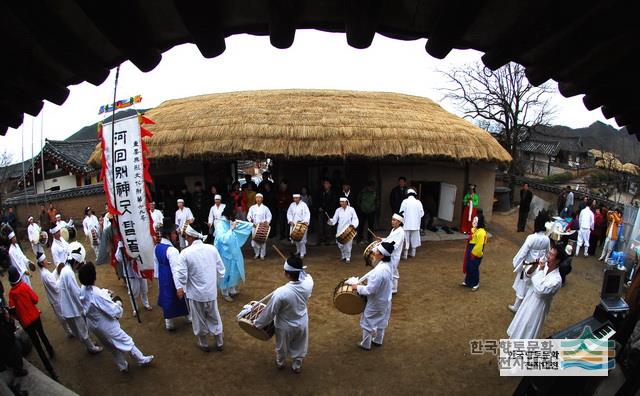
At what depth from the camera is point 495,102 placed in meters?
20.2

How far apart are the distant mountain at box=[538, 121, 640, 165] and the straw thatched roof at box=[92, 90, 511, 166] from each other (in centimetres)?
775

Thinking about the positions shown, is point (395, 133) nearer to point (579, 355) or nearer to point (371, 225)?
point (371, 225)

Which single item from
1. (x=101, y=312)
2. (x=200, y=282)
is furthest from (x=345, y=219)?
(x=101, y=312)

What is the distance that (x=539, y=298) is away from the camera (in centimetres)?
500

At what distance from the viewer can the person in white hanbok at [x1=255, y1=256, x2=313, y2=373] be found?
4641 mm

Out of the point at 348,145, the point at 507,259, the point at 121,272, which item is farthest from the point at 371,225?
the point at 121,272

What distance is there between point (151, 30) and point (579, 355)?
4928 millimetres

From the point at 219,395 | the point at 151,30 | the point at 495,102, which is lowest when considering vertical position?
the point at 219,395

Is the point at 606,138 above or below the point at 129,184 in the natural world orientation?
above

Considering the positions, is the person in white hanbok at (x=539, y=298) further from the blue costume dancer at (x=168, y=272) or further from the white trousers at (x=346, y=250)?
the blue costume dancer at (x=168, y=272)

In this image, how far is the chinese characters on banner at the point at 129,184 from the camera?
19.8 feet

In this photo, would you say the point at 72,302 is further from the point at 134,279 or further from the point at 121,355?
the point at 134,279

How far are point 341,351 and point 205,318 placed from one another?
6.74 feet

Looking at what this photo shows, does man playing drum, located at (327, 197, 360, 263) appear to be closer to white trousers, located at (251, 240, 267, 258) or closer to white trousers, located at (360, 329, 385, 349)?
white trousers, located at (251, 240, 267, 258)
